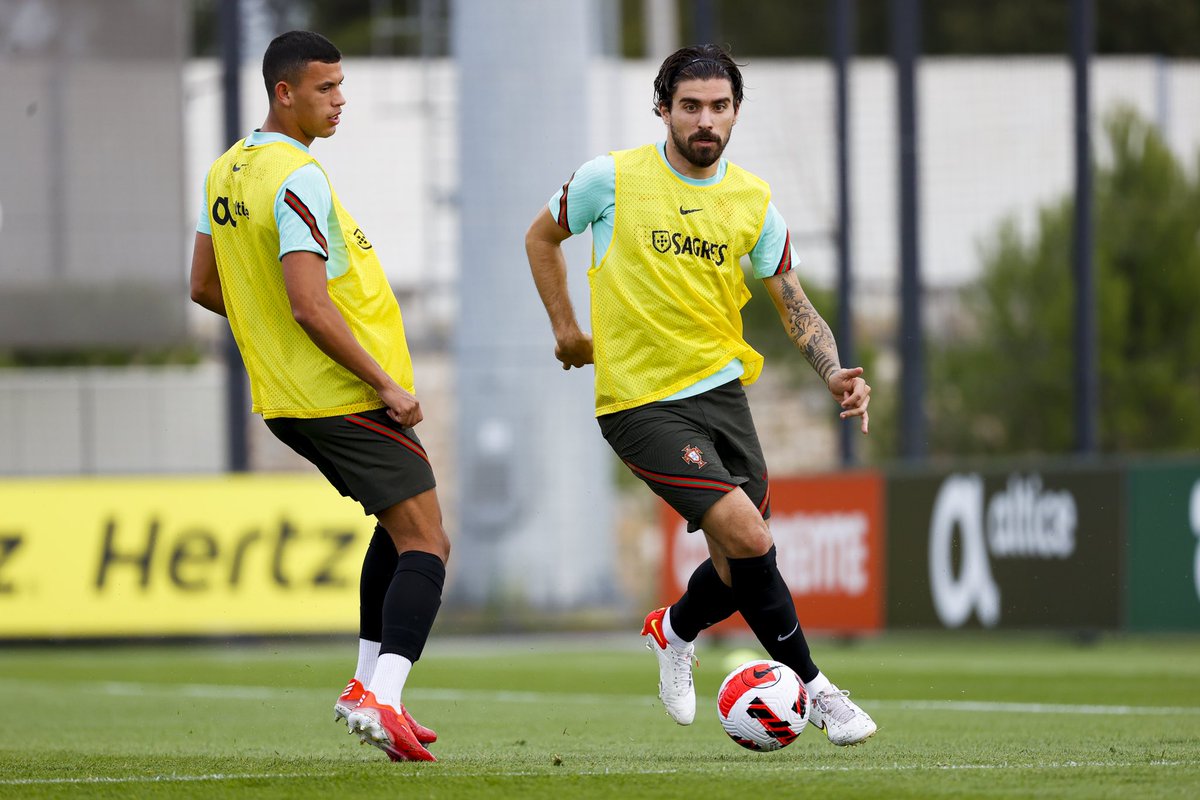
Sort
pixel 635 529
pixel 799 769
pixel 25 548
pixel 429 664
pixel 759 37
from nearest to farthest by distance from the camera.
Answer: pixel 799 769
pixel 429 664
pixel 25 548
pixel 635 529
pixel 759 37

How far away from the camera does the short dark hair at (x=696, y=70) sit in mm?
6461

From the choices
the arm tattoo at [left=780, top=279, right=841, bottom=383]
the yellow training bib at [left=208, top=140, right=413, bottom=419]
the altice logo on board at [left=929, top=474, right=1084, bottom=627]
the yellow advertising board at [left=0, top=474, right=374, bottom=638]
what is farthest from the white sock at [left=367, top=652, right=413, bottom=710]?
the yellow advertising board at [left=0, top=474, right=374, bottom=638]

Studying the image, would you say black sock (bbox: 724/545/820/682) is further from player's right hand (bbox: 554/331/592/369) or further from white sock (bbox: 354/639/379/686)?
white sock (bbox: 354/639/379/686)

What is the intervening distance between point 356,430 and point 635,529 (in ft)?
60.2

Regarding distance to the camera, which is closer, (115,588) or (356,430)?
(356,430)

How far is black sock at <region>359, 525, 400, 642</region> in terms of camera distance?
650 cm

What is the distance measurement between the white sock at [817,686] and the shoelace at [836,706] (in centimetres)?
2

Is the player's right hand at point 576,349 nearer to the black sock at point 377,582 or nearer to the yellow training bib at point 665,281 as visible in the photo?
the yellow training bib at point 665,281

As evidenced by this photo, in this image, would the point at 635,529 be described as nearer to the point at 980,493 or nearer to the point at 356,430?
the point at 980,493

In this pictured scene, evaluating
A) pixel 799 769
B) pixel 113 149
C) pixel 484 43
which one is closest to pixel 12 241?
pixel 113 149

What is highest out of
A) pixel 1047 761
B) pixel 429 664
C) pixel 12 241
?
pixel 12 241

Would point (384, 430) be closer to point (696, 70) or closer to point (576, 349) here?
point (576, 349)

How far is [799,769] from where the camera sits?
5.77m

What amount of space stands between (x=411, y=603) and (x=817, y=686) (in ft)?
4.27
